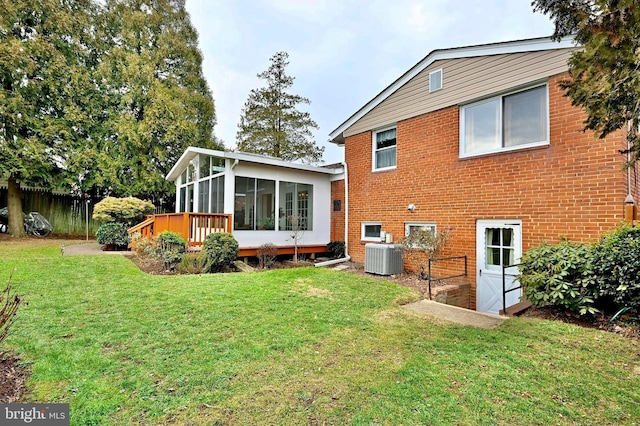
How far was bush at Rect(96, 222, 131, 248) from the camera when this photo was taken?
1133cm

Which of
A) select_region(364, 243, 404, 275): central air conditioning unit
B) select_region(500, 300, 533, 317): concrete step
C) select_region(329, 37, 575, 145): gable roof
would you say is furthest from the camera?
select_region(364, 243, 404, 275): central air conditioning unit

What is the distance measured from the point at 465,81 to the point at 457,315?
593 cm

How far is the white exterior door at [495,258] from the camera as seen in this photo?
6.98m

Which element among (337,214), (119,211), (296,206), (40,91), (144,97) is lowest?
(337,214)

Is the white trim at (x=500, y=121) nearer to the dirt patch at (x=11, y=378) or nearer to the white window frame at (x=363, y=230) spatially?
the white window frame at (x=363, y=230)

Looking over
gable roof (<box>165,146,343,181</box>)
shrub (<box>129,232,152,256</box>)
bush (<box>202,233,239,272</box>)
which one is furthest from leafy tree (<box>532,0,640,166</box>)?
shrub (<box>129,232,152,256</box>)

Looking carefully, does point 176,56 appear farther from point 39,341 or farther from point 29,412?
point 29,412

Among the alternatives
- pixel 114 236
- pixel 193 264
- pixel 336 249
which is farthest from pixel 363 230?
pixel 114 236

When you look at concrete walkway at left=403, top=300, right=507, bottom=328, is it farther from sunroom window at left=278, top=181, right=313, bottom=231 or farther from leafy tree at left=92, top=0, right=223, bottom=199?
leafy tree at left=92, top=0, right=223, bottom=199

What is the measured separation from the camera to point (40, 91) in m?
14.4

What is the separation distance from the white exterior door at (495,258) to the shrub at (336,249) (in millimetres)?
4826

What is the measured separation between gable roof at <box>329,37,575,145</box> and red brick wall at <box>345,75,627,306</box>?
27.5 inches

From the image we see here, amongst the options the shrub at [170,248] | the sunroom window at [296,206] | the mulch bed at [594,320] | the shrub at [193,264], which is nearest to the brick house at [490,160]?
the mulch bed at [594,320]

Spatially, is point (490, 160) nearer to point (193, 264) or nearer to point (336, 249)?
point (336, 249)
